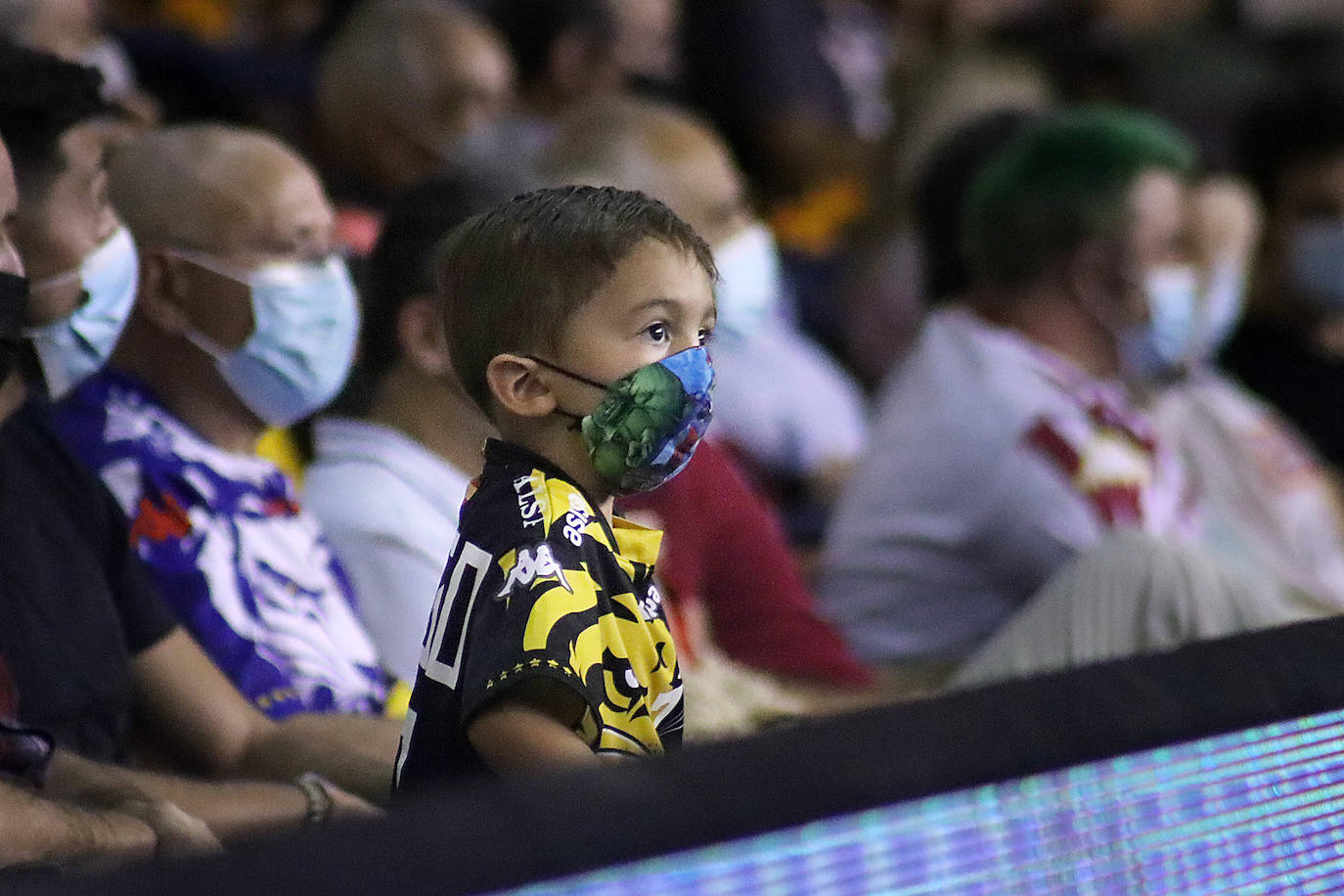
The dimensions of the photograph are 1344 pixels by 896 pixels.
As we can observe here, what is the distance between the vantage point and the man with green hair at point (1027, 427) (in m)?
2.78

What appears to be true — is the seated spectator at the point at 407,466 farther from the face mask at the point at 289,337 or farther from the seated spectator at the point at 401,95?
the seated spectator at the point at 401,95

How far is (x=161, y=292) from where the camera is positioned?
2.06 m

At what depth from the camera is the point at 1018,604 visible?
9.37ft

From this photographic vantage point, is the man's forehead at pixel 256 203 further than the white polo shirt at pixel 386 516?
Yes

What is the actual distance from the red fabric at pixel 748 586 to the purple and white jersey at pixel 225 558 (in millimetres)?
510

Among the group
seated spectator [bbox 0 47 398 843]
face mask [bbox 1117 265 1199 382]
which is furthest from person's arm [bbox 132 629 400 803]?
face mask [bbox 1117 265 1199 382]

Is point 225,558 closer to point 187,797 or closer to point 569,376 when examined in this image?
point 187,797

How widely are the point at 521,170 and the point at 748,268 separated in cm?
45

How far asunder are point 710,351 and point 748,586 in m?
1.14

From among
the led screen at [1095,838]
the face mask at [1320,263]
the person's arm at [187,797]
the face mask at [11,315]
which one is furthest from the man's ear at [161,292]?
the face mask at [1320,263]

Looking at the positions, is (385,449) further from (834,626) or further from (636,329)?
(834,626)

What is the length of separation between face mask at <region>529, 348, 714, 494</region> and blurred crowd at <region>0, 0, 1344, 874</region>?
14 cm

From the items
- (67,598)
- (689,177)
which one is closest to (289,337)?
(67,598)

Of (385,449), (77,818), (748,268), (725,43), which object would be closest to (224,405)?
(385,449)
